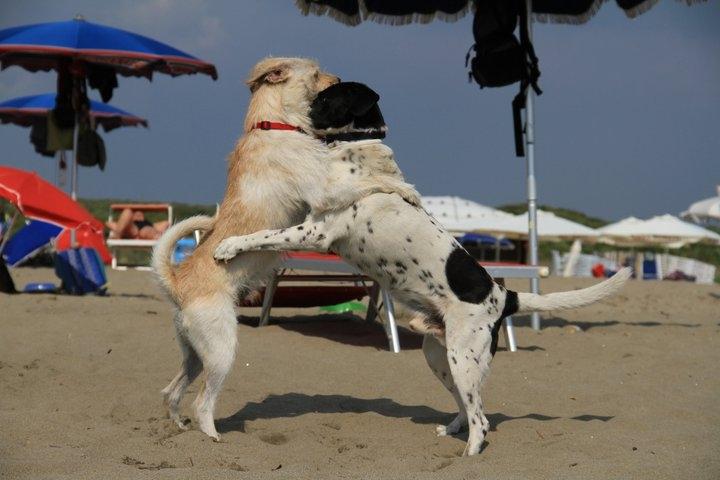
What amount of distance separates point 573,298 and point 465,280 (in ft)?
2.15

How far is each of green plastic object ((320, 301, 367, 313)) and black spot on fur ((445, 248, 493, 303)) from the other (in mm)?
4982

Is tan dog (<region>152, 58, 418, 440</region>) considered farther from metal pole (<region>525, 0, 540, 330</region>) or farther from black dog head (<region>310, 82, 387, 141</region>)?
metal pole (<region>525, 0, 540, 330</region>)

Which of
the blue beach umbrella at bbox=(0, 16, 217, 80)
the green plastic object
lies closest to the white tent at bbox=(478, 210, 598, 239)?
the blue beach umbrella at bbox=(0, 16, 217, 80)

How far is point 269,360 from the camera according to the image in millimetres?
6625

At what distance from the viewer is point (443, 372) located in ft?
15.8

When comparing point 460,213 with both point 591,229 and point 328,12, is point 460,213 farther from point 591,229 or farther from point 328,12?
point 328,12

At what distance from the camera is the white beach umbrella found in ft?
65.7

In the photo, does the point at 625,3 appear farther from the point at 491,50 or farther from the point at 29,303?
the point at 29,303

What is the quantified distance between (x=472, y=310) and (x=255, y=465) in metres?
1.33

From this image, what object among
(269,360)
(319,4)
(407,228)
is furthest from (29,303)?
(407,228)

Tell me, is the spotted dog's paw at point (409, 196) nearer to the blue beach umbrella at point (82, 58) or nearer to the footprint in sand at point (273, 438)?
Result: the footprint in sand at point (273, 438)

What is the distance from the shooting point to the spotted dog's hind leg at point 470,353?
4.39 m

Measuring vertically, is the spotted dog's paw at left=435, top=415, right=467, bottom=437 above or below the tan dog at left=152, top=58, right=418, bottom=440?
below

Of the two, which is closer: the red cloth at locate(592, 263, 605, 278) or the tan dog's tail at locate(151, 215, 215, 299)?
the tan dog's tail at locate(151, 215, 215, 299)
